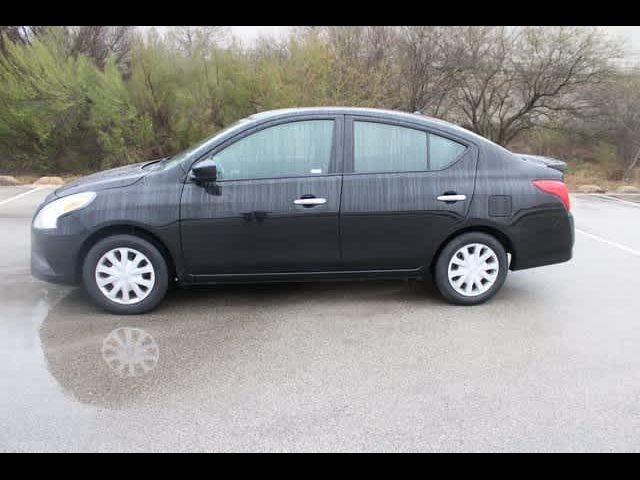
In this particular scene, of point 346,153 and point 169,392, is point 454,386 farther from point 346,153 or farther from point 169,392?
point 346,153

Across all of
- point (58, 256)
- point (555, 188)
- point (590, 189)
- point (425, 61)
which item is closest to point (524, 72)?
point (425, 61)

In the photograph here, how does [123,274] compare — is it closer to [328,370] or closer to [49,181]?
[328,370]

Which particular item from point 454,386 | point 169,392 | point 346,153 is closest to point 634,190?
A: point 346,153

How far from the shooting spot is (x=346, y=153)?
502cm

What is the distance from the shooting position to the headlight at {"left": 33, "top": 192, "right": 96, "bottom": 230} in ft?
15.8

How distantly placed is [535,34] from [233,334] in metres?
16.5

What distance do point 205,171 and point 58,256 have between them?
4.36 ft

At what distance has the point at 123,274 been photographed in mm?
4859

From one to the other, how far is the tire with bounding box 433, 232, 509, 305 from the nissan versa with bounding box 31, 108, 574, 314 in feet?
0.03

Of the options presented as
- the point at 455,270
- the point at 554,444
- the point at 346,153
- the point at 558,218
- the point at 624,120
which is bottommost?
the point at 554,444

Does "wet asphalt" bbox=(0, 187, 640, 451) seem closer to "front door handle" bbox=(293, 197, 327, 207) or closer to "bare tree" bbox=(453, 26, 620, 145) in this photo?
"front door handle" bbox=(293, 197, 327, 207)

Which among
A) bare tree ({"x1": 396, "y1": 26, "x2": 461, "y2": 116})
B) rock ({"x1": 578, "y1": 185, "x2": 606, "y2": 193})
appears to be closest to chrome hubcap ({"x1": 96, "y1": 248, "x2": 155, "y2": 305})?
rock ({"x1": 578, "y1": 185, "x2": 606, "y2": 193})

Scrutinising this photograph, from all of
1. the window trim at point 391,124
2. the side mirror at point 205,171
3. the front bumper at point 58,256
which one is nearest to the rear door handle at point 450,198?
the window trim at point 391,124

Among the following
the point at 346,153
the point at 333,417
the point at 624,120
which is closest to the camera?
the point at 333,417
